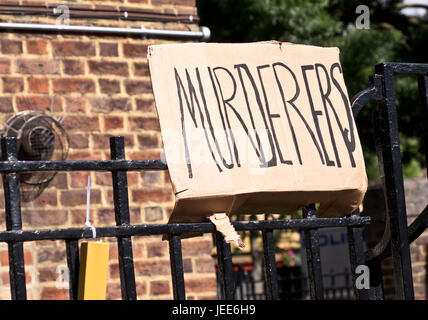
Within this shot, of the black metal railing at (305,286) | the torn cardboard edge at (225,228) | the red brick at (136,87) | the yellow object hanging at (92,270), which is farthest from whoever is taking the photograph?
the black metal railing at (305,286)

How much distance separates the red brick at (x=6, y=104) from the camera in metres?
3.96

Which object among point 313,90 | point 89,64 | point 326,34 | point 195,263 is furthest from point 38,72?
point 326,34

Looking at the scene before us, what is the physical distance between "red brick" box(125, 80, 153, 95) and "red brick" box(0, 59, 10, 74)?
592 mm

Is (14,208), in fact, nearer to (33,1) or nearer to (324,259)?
(33,1)

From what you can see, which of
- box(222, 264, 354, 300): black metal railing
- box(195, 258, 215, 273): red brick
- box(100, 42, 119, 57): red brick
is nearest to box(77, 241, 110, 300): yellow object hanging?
box(195, 258, 215, 273): red brick

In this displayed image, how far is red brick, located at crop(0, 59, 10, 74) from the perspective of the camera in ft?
13.0

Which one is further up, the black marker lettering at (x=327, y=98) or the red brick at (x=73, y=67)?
the red brick at (x=73, y=67)

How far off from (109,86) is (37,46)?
400 mm

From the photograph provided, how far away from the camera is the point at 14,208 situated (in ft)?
7.31

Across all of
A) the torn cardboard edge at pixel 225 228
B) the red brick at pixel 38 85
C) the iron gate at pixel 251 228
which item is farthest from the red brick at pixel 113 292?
the torn cardboard edge at pixel 225 228

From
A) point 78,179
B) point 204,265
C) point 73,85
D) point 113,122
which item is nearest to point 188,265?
point 204,265

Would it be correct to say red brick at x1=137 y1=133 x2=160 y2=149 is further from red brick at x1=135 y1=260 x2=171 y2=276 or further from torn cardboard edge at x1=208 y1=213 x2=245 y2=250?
torn cardboard edge at x1=208 y1=213 x2=245 y2=250

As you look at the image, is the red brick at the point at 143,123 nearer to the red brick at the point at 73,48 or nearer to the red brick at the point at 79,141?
the red brick at the point at 79,141

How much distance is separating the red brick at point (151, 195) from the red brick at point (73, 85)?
55cm
